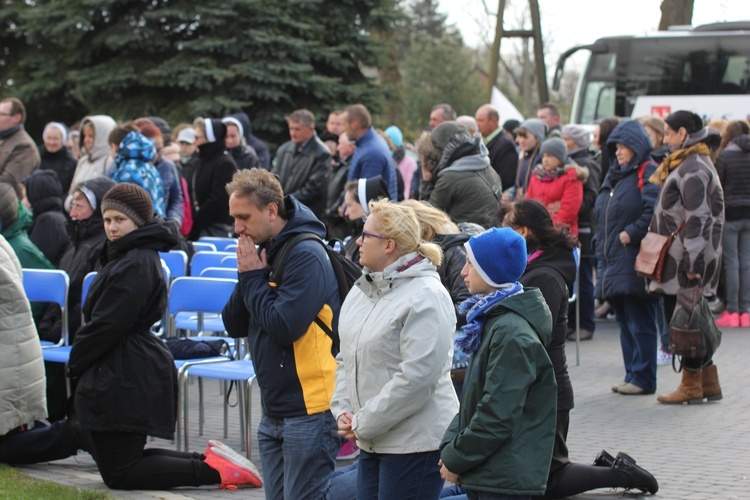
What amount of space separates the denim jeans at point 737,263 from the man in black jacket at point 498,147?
2577 mm

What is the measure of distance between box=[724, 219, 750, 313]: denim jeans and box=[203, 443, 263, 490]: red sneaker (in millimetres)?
7948

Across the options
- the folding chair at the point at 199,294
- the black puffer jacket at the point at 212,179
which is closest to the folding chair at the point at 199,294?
the folding chair at the point at 199,294

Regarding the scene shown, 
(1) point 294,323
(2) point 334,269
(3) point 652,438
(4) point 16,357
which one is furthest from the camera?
(3) point 652,438

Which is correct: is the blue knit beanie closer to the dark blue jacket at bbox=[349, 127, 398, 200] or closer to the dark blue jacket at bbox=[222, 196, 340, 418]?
the dark blue jacket at bbox=[222, 196, 340, 418]

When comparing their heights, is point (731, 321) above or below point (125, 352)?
below

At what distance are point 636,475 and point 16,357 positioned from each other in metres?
3.74

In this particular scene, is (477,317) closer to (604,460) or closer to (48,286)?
(604,460)

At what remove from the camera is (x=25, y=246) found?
8516 mm

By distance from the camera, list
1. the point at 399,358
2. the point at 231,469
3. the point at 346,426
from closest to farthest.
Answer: the point at 399,358
the point at 346,426
the point at 231,469

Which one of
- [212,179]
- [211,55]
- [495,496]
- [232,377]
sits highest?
[211,55]

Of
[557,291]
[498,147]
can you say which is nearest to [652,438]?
[557,291]

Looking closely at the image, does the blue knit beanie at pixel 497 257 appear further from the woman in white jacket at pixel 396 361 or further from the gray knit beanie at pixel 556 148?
Answer: the gray knit beanie at pixel 556 148

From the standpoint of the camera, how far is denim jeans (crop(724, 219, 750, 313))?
42.0 feet

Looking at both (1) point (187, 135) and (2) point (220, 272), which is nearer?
(2) point (220, 272)
